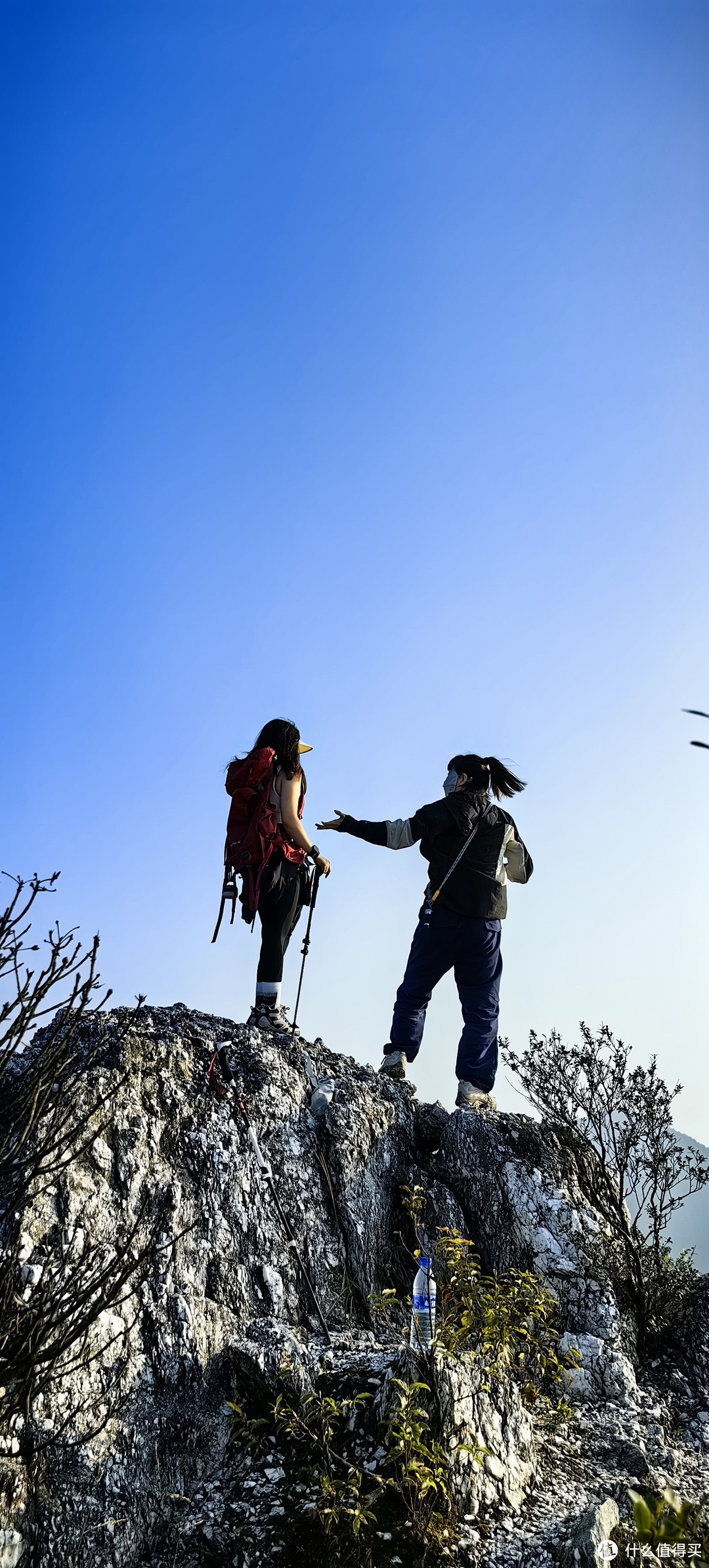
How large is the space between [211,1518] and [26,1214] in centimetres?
143

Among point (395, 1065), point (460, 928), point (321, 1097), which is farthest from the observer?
point (460, 928)

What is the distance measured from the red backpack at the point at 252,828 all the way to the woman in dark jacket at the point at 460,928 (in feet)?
1.95

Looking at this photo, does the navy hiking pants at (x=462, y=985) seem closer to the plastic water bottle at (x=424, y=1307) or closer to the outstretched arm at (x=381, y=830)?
the outstretched arm at (x=381, y=830)

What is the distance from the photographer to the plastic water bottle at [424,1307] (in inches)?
161

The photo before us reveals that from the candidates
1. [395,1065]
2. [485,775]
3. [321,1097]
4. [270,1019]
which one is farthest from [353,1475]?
[485,775]

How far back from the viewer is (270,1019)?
6348mm

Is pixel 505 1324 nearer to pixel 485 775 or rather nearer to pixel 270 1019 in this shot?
pixel 270 1019

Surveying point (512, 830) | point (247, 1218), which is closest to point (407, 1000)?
point (512, 830)

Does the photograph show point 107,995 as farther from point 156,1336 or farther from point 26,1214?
point 156,1336

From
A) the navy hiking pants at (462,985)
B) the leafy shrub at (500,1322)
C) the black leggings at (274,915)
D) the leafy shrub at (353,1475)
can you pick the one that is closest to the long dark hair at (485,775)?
the navy hiking pants at (462,985)

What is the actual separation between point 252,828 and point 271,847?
21 cm

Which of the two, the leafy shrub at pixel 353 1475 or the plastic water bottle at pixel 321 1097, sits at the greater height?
the plastic water bottle at pixel 321 1097

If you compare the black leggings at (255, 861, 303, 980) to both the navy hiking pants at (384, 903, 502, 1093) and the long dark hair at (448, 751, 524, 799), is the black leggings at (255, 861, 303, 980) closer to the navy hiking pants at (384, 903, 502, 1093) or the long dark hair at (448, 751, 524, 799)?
the navy hiking pants at (384, 903, 502, 1093)

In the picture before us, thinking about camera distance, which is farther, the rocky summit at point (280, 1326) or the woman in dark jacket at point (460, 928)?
the woman in dark jacket at point (460, 928)
